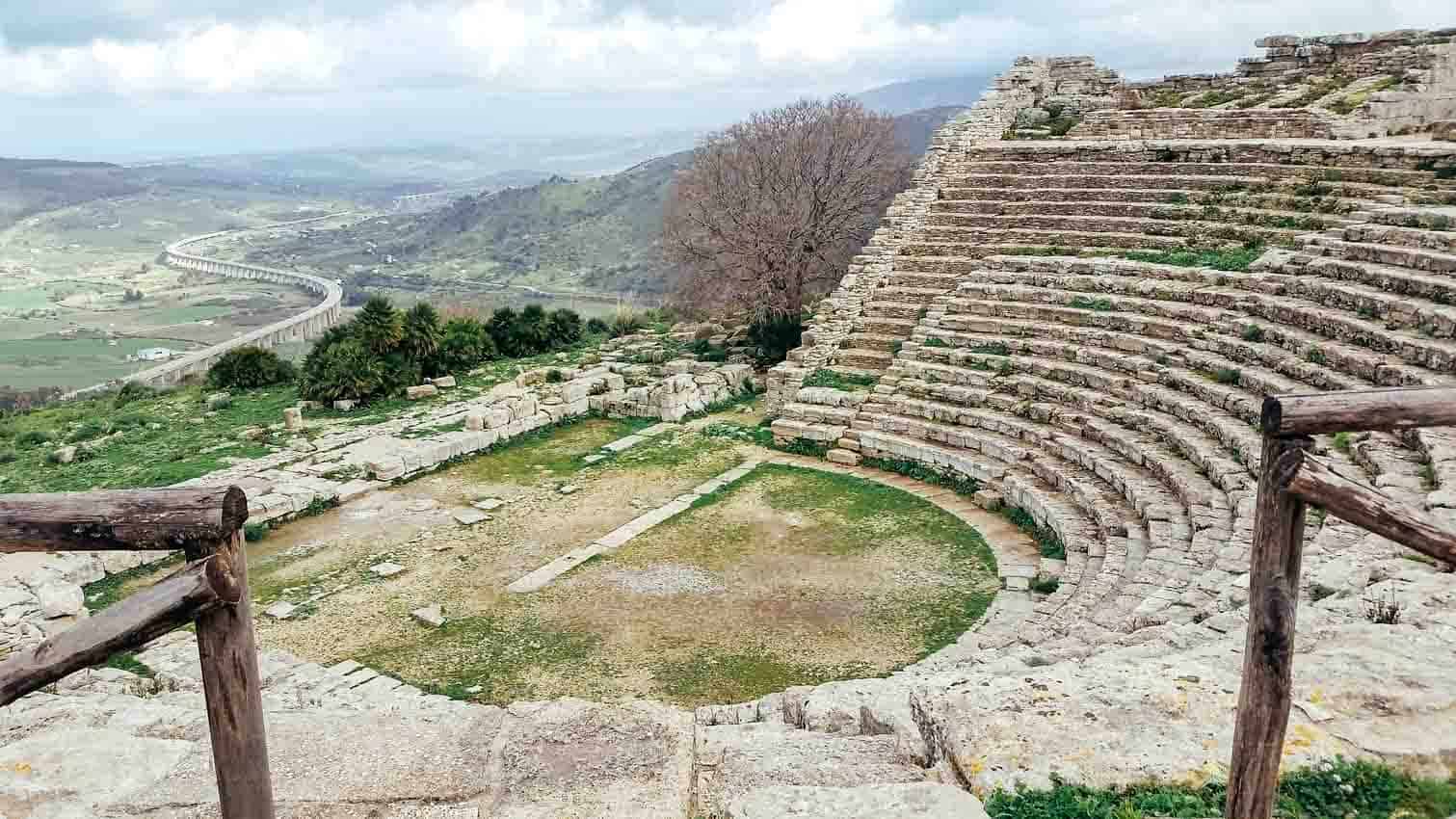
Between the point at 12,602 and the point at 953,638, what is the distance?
881 cm

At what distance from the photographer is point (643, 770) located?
4.42 meters

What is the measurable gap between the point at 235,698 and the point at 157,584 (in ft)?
1.36

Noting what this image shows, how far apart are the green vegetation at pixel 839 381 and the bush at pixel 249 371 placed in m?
10.5

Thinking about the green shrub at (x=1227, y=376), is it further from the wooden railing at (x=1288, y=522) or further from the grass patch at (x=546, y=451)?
the wooden railing at (x=1288, y=522)

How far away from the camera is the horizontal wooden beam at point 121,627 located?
267 cm

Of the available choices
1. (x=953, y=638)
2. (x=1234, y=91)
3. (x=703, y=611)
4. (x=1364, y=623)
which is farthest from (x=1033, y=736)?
(x=1234, y=91)

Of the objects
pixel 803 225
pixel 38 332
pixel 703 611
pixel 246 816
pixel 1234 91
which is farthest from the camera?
pixel 38 332

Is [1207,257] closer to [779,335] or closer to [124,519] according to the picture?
[779,335]

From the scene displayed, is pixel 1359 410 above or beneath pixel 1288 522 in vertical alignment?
above

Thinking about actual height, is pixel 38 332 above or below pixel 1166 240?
below

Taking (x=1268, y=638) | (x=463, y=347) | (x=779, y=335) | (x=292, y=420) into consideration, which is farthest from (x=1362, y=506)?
(x=463, y=347)

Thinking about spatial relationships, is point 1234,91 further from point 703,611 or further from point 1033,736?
point 1033,736

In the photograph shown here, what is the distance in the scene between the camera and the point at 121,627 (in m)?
2.68

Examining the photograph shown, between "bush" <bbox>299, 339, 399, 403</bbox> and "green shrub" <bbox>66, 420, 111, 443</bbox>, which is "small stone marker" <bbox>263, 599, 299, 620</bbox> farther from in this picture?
"green shrub" <bbox>66, 420, 111, 443</bbox>
